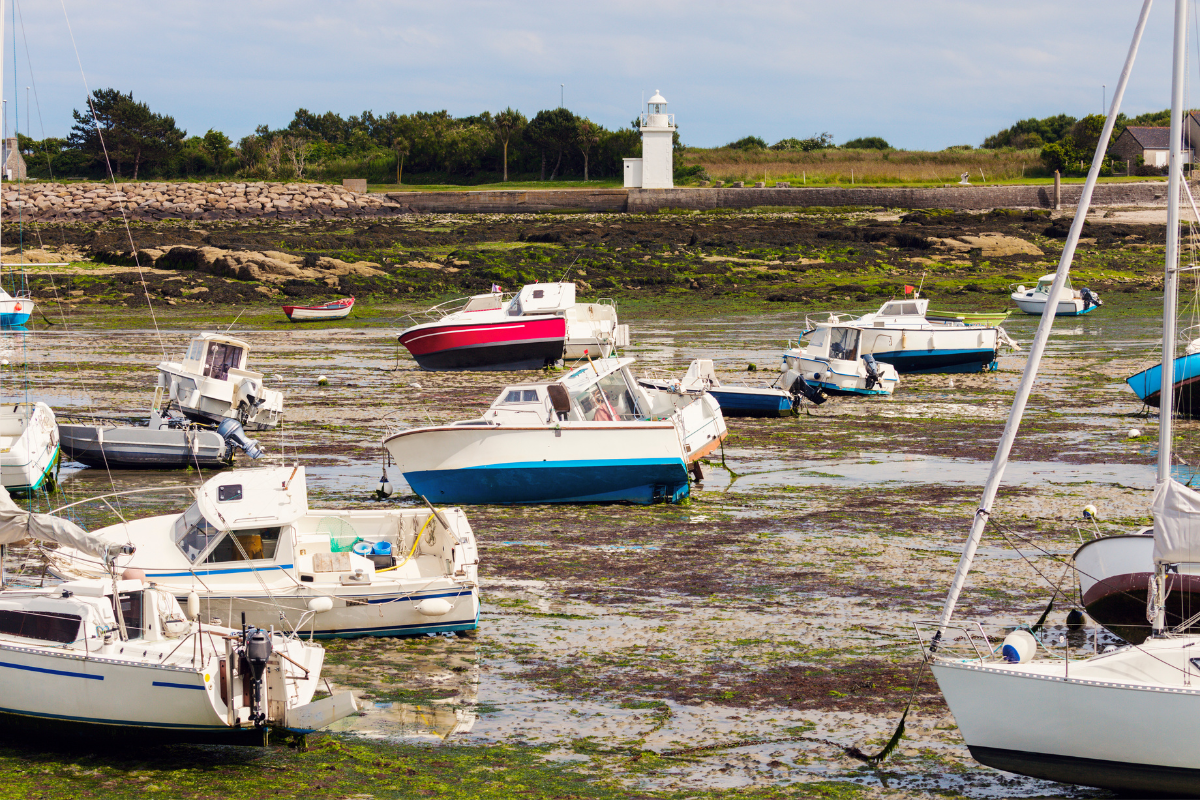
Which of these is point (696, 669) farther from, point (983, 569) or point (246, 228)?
point (246, 228)

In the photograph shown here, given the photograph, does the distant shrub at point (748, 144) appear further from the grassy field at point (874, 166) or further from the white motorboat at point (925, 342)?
the white motorboat at point (925, 342)

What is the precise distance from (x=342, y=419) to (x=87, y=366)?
1152 centimetres

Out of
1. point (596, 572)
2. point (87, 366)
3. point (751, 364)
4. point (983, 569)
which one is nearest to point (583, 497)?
point (596, 572)

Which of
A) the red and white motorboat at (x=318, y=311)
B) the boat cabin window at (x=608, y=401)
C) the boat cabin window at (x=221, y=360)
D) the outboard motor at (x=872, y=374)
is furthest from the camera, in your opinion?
the red and white motorboat at (x=318, y=311)

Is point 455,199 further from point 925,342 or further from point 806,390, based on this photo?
point 806,390

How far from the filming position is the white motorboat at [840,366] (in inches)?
1188

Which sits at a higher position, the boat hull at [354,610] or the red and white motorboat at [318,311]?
the red and white motorboat at [318,311]

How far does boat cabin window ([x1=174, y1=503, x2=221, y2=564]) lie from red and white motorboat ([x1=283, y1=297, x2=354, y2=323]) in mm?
33812

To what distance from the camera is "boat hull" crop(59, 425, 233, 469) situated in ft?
72.3

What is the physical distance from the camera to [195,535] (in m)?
12.8

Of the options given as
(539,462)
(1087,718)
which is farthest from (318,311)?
(1087,718)

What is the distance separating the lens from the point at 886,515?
18016 mm

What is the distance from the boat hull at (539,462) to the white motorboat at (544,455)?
0.01 metres

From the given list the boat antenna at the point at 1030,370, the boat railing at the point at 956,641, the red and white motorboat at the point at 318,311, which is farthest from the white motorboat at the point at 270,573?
the red and white motorboat at the point at 318,311
